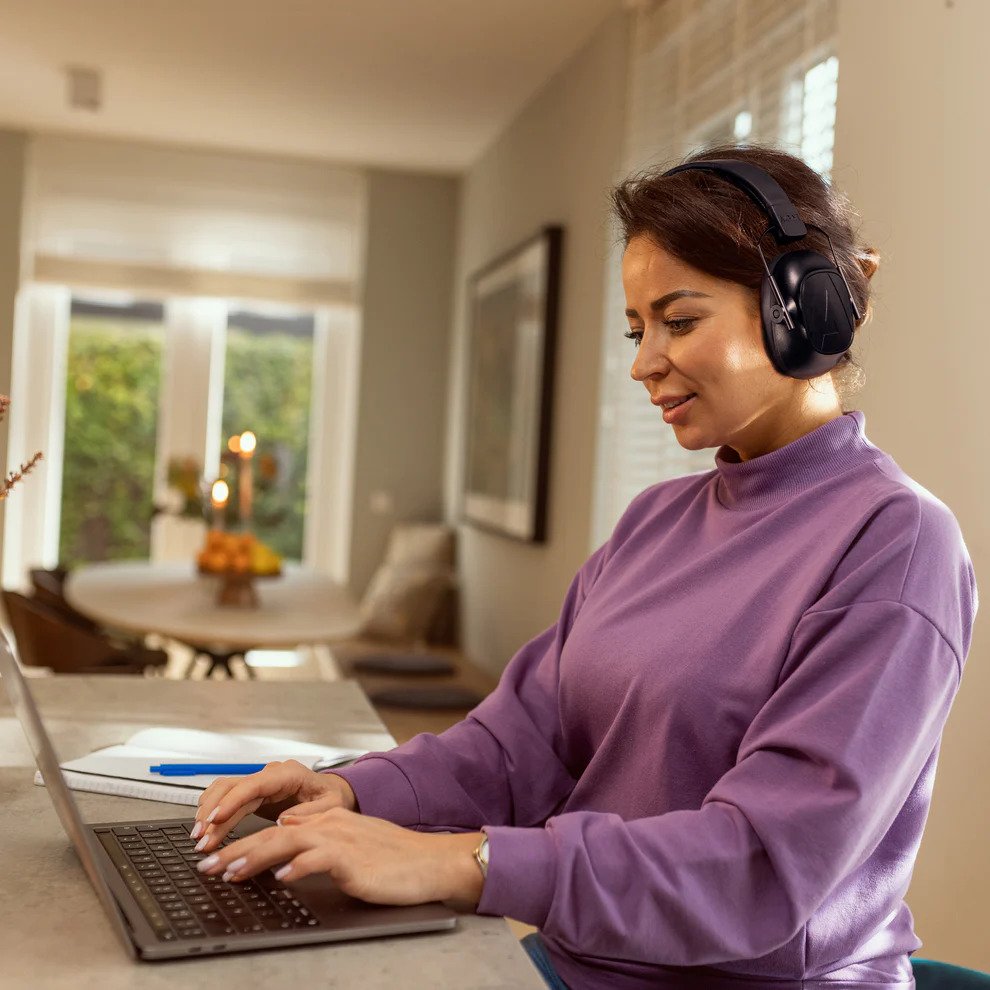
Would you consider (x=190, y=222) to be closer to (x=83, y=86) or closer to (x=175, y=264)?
(x=175, y=264)

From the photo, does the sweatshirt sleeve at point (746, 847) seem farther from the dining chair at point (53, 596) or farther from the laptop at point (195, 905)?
the dining chair at point (53, 596)

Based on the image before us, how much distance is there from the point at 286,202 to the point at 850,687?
235 inches

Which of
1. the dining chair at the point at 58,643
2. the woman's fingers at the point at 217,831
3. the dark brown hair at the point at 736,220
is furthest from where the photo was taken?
the dining chair at the point at 58,643

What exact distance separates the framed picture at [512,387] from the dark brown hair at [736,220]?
3.38 meters

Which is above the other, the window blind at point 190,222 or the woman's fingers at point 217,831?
the window blind at point 190,222

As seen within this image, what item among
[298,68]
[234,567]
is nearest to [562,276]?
[298,68]

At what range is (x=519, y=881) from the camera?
0.90 metres

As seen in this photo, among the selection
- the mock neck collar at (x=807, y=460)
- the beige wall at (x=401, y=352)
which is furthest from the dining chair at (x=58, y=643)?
the mock neck collar at (x=807, y=460)

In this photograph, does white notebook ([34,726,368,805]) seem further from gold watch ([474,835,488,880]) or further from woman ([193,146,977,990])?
gold watch ([474,835,488,880])

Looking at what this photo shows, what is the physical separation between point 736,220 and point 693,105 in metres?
2.51

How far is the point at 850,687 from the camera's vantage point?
939 millimetres

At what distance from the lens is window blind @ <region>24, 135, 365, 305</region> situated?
6230 mm

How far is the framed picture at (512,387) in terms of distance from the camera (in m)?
4.63

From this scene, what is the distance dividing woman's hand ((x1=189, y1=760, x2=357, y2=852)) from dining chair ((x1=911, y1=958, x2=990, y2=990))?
22.5 inches
